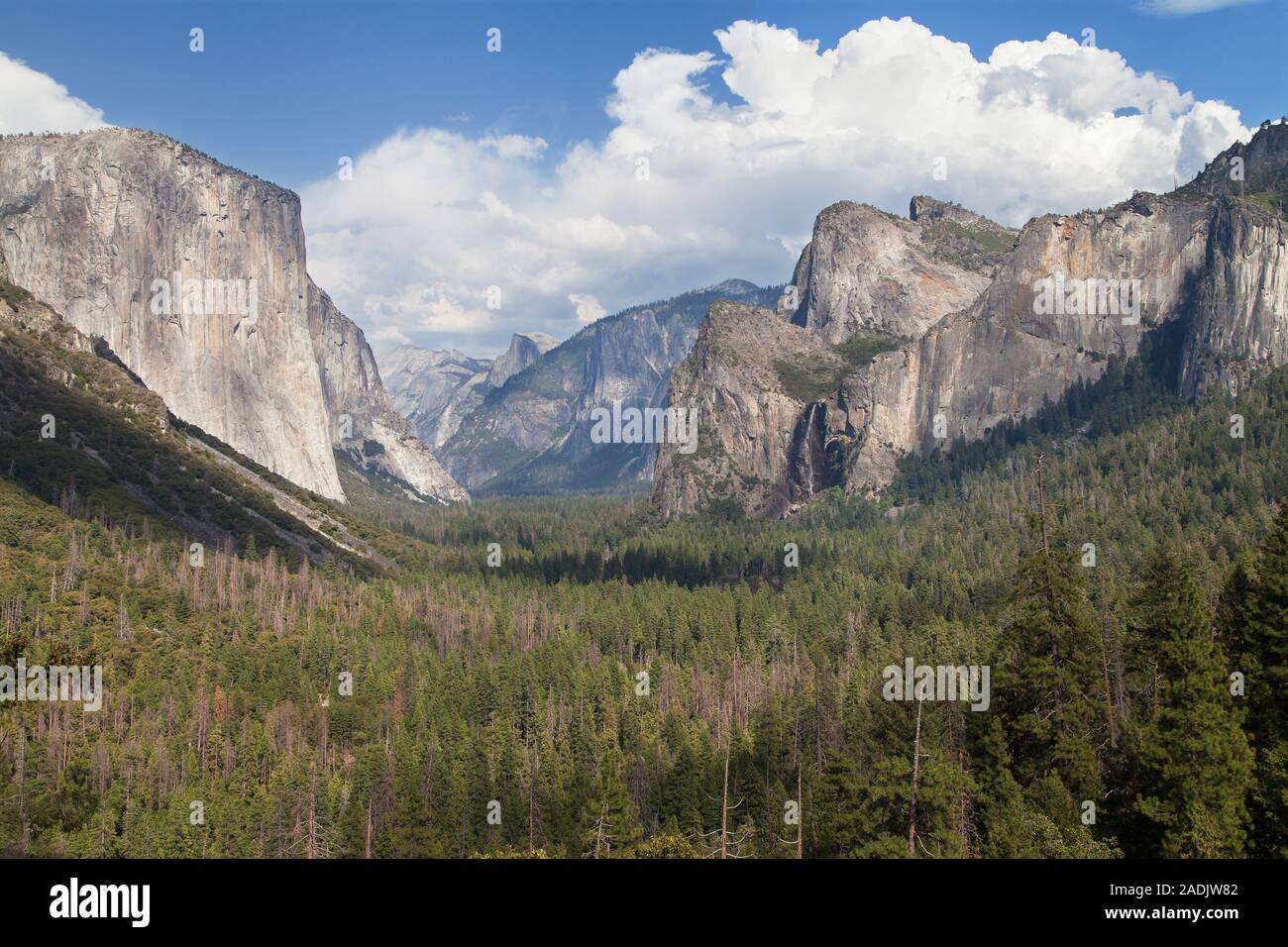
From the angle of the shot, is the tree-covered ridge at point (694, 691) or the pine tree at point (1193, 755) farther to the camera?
the tree-covered ridge at point (694, 691)

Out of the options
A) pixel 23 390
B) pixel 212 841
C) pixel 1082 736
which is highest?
pixel 23 390

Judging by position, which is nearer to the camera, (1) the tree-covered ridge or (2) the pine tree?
(2) the pine tree

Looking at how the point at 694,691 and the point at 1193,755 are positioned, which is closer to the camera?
the point at 1193,755

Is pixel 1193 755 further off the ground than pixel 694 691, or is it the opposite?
pixel 1193 755
